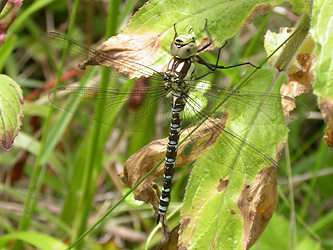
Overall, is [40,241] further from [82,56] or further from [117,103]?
[82,56]

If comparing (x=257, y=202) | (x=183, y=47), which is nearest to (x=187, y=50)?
(x=183, y=47)

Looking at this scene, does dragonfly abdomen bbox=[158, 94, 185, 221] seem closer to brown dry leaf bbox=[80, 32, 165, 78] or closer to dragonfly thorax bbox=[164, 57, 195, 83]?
dragonfly thorax bbox=[164, 57, 195, 83]

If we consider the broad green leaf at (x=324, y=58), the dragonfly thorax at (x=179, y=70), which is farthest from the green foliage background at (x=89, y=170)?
the broad green leaf at (x=324, y=58)

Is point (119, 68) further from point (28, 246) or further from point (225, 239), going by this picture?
point (28, 246)

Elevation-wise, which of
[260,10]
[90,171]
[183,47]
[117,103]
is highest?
[260,10]

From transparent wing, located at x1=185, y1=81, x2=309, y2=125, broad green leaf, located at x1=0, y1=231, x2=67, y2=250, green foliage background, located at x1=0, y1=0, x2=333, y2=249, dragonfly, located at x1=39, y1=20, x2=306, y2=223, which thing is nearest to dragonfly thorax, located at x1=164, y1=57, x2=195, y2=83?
dragonfly, located at x1=39, y1=20, x2=306, y2=223

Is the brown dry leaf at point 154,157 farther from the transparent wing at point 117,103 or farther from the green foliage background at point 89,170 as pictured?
the green foliage background at point 89,170

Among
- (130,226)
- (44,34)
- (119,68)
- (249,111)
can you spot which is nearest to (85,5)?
(130,226)
